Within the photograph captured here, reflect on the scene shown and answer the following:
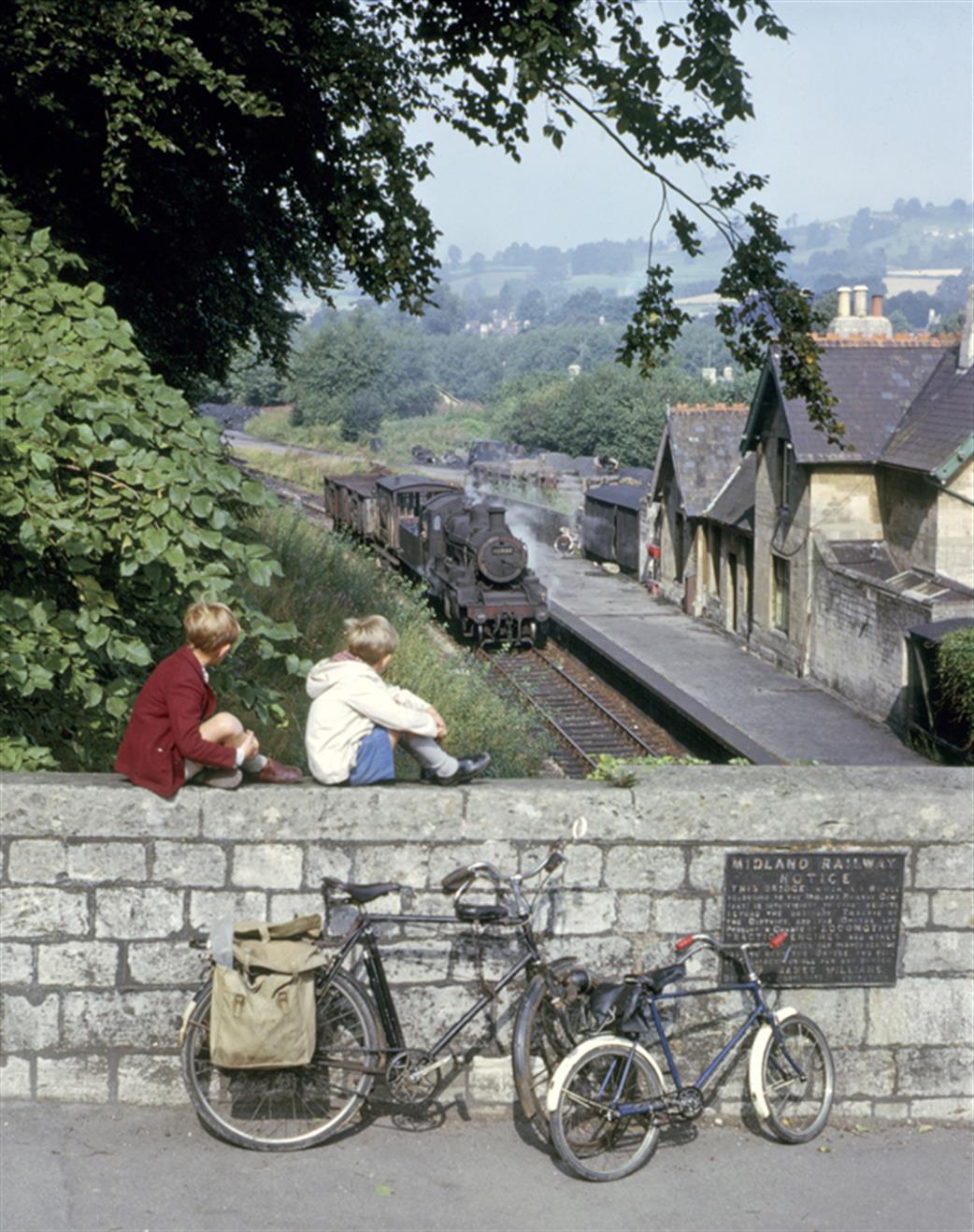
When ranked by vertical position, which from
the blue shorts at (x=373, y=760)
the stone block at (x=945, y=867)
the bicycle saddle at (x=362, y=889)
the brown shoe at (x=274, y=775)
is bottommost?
the bicycle saddle at (x=362, y=889)

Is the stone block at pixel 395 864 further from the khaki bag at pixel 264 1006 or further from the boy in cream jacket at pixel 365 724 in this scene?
the khaki bag at pixel 264 1006

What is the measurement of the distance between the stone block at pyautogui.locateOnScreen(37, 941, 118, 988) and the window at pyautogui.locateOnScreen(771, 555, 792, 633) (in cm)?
2905

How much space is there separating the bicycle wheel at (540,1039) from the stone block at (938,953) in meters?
1.52

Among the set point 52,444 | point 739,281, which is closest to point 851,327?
point 739,281

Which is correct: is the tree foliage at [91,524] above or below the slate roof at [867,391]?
below

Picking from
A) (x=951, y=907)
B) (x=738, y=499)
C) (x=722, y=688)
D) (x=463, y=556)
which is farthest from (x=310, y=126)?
(x=738, y=499)

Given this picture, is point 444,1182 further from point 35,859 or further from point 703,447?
point 703,447

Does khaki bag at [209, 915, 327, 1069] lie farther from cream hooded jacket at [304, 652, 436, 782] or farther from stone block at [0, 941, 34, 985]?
stone block at [0, 941, 34, 985]

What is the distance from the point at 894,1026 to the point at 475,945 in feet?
6.32

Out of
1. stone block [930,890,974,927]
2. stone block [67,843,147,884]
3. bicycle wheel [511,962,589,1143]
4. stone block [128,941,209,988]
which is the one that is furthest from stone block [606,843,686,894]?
stone block [67,843,147,884]

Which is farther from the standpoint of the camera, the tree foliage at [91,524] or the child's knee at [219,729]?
the tree foliage at [91,524]

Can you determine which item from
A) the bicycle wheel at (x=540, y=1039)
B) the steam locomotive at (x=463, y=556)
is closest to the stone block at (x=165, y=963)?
the bicycle wheel at (x=540, y=1039)

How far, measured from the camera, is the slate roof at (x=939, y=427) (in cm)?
2908

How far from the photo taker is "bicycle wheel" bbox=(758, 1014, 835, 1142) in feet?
20.8
